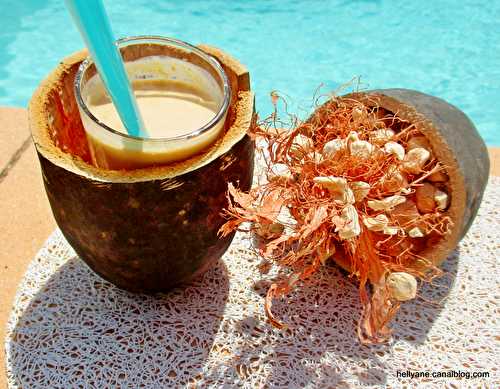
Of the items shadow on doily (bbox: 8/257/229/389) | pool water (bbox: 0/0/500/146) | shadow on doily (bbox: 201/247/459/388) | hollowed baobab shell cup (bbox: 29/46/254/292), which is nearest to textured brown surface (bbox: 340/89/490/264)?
shadow on doily (bbox: 201/247/459/388)

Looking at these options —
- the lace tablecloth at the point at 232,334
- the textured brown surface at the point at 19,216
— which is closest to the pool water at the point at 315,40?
the textured brown surface at the point at 19,216

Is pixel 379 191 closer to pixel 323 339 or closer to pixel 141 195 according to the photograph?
pixel 323 339

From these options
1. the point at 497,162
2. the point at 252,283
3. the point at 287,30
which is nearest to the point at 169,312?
the point at 252,283

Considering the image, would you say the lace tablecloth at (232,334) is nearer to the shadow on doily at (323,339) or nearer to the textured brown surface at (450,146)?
the shadow on doily at (323,339)

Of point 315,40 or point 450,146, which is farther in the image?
point 315,40

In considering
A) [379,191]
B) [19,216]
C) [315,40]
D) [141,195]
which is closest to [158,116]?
[141,195]

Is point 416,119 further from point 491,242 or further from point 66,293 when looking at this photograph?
point 66,293
